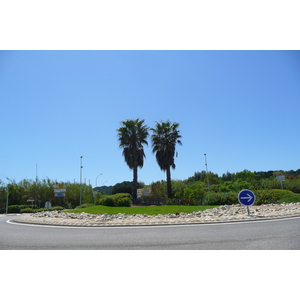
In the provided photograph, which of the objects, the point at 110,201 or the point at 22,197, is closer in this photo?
the point at 110,201

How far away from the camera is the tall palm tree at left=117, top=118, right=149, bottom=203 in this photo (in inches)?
1257

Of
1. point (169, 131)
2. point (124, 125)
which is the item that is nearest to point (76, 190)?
point (124, 125)

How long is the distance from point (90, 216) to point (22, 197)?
37.6 meters

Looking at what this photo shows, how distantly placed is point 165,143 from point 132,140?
443cm

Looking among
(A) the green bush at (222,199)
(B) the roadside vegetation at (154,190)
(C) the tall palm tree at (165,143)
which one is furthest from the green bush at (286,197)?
(C) the tall palm tree at (165,143)

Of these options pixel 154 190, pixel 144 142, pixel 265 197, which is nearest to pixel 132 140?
pixel 144 142

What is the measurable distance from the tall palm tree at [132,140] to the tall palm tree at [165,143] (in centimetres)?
157

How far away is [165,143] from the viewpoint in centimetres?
3231

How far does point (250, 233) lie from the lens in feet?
26.8

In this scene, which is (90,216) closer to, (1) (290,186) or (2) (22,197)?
(1) (290,186)

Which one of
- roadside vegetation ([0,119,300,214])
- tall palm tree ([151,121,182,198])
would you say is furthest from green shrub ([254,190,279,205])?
tall palm tree ([151,121,182,198])

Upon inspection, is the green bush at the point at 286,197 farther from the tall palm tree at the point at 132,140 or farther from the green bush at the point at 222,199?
the tall palm tree at the point at 132,140

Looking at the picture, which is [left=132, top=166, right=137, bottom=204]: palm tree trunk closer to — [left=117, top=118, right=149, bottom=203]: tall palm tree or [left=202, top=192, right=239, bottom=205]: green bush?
[left=117, top=118, right=149, bottom=203]: tall palm tree

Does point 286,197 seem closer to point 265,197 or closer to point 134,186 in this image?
point 265,197
